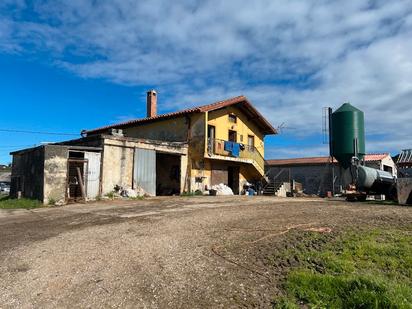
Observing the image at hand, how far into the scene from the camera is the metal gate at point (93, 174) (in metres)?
17.3

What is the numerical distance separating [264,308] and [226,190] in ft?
64.1

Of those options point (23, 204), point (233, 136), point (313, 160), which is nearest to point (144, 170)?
point (23, 204)

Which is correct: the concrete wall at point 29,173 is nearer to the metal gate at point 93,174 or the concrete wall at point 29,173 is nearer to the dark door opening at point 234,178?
the metal gate at point 93,174

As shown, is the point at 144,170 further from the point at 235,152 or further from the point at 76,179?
the point at 235,152

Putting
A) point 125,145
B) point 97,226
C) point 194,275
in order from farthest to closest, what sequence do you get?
point 125,145, point 97,226, point 194,275

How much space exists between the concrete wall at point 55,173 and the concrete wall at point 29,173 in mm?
303

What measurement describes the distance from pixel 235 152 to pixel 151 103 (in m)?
8.65

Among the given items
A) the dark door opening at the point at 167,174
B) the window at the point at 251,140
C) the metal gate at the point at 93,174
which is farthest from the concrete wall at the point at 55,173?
the window at the point at 251,140

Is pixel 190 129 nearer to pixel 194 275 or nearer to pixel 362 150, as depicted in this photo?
pixel 362 150

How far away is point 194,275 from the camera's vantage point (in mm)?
5316

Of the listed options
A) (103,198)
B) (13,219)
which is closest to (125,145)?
(103,198)

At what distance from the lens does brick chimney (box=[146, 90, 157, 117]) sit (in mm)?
29266

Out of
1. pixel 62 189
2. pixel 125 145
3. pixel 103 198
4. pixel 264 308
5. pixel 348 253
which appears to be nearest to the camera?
pixel 264 308

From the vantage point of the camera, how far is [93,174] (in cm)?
1750
